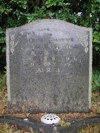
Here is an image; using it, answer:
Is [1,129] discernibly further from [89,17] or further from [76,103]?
[89,17]

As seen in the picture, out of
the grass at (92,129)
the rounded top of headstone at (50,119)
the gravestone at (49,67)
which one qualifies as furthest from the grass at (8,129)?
the grass at (92,129)

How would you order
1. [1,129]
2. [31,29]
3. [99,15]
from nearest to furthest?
[1,129] → [31,29] → [99,15]

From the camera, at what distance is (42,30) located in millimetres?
5105

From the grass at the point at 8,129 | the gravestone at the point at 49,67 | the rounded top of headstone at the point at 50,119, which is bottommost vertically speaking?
the grass at the point at 8,129

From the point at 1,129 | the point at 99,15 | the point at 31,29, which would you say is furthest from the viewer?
the point at 99,15

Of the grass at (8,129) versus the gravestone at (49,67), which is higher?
the gravestone at (49,67)

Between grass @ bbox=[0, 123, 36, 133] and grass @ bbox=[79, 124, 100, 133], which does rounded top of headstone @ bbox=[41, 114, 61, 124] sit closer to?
grass @ bbox=[0, 123, 36, 133]

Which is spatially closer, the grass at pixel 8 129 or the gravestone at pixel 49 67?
the grass at pixel 8 129

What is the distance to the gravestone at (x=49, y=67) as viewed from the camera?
510cm

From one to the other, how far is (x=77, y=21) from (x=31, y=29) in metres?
1.33

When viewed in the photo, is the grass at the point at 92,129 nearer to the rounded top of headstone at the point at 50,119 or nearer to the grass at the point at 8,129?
the rounded top of headstone at the point at 50,119

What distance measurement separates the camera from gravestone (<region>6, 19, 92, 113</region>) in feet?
16.7

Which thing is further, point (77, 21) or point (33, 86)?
point (77, 21)

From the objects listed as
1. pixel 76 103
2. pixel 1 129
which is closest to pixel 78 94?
pixel 76 103
